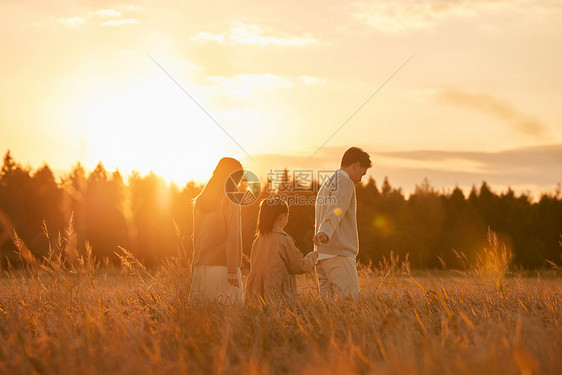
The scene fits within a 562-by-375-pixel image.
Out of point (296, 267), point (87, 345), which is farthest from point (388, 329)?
point (296, 267)

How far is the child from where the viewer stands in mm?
6570

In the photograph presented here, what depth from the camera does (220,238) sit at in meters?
5.93

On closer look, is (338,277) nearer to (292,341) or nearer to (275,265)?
(275,265)

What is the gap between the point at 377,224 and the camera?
3616 centimetres

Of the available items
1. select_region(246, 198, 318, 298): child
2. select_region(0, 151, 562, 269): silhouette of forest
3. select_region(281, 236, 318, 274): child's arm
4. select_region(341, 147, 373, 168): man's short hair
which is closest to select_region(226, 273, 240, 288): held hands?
select_region(246, 198, 318, 298): child

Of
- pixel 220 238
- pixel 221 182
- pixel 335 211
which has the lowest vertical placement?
pixel 220 238

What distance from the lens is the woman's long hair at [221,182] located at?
5.84 m

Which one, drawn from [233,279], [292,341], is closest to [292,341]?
[292,341]

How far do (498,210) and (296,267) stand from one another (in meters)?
36.3

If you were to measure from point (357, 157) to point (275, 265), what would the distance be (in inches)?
62.8

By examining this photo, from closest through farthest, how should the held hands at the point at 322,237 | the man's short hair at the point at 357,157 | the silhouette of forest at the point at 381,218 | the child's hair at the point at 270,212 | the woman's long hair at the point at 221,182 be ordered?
the woman's long hair at the point at 221,182, the held hands at the point at 322,237, the man's short hair at the point at 357,157, the child's hair at the point at 270,212, the silhouette of forest at the point at 381,218

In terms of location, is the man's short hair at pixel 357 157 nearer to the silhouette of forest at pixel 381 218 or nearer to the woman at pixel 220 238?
the woman at pixel 220 238

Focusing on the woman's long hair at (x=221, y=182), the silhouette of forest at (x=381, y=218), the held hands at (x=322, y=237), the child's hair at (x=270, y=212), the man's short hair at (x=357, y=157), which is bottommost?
the silhouette of forest at (x=381, y=218)

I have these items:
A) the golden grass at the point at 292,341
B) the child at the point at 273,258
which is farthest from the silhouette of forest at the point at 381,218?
the golden grass at the point at 292,341
